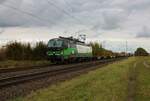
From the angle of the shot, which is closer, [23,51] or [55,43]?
[55,43]

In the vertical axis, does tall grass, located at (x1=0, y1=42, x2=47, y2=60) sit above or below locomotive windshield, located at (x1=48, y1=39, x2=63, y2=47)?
below

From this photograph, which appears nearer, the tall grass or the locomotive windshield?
the locomotive windshield

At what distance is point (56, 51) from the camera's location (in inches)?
1405

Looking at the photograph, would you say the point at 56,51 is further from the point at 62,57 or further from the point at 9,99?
the point at 9,99

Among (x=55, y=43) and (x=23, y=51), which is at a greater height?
(x=55, y=43)

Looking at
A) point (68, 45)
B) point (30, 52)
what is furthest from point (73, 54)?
point (30, 52)

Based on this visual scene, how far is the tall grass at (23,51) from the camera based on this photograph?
38.0m

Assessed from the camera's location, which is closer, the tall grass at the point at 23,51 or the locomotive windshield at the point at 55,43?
the locomotive windshield at the point at 55,43

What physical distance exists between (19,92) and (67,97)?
3.04 meters

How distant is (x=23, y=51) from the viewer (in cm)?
3962

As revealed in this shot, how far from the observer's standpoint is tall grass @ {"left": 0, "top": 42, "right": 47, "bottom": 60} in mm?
38000

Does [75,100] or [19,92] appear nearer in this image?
[75,100]

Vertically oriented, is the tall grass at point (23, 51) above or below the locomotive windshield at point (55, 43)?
below

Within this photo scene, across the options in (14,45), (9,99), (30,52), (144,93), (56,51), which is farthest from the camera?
(30,52)
